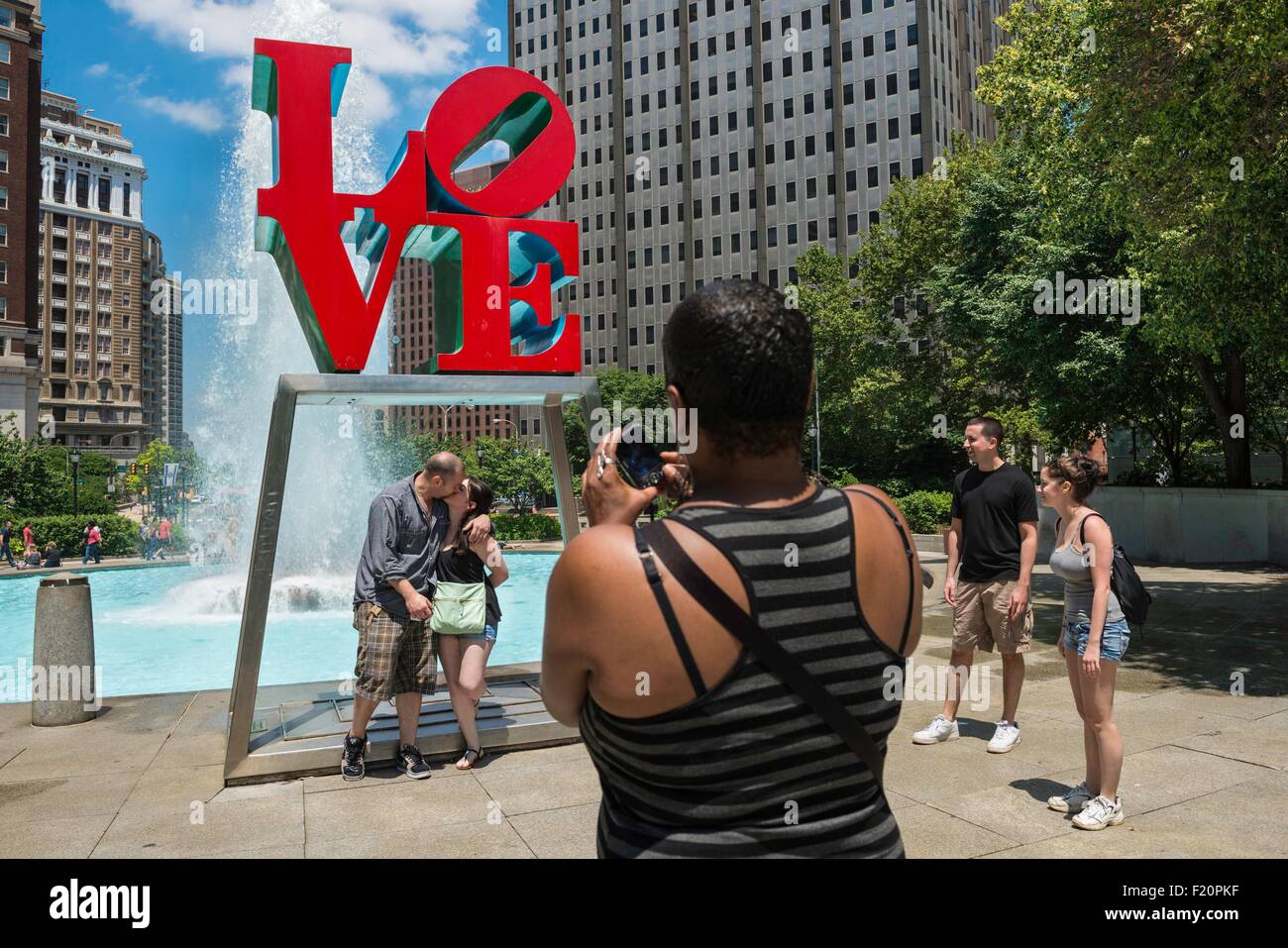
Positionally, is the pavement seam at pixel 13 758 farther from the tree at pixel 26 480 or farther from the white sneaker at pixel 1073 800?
the tree at pixel 26 480

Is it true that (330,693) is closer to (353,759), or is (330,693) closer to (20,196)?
(353,759)

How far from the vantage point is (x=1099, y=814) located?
4668 millimetres

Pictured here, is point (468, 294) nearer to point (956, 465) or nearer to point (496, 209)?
point (496, 209)

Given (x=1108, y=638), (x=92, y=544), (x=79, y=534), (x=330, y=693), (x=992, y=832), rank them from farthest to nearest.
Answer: (x=79, y=534) < (x=92, y=544) < (x=330, y=693) < (x=1108, y=638) < (x=992, y=832)

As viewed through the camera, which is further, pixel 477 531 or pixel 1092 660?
pixel 477 531

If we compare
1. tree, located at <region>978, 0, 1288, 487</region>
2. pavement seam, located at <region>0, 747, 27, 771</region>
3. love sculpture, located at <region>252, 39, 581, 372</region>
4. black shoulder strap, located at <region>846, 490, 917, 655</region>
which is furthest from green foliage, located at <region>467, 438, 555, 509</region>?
black shoulder strap, located at <region>846, 490, 917, 655</region>

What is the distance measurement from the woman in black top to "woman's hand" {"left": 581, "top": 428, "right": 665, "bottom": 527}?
4301mm

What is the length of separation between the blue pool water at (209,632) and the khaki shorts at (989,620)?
192 inches

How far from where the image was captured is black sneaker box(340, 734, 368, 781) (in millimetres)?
5723

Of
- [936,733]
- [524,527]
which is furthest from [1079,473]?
[524,527]

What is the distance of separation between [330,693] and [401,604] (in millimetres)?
2445

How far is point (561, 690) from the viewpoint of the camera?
1582 mm

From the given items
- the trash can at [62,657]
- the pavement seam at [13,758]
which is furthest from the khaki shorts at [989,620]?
the trash can at [62,657]

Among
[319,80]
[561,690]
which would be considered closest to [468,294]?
[319,80]
